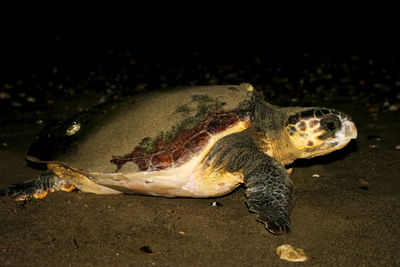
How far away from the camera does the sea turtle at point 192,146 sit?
10.3 ft

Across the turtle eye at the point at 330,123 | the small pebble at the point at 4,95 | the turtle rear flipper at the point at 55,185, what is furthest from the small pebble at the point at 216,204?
the small pebble at the point at 4,95

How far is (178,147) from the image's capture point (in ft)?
10.6

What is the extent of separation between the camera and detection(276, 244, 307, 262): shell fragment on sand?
2596 mm

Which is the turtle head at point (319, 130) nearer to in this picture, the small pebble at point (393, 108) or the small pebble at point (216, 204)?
the small pebble at point (216, 204)

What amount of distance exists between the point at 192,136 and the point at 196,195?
1.81 ft

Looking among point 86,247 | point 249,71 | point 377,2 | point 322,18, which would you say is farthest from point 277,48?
point 86,247

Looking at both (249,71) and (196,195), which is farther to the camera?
(249,71)

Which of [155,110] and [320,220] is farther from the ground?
[155,110]

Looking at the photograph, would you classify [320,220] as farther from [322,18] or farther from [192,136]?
[322,18]

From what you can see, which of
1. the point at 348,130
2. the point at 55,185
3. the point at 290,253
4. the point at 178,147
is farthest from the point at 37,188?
the point at 348,130

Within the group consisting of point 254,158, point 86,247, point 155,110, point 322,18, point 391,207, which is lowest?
point 322,18

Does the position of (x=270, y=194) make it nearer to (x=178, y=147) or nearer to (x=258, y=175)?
(x=258, y=175)

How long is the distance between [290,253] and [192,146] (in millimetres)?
1171

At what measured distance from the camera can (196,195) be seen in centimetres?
338
